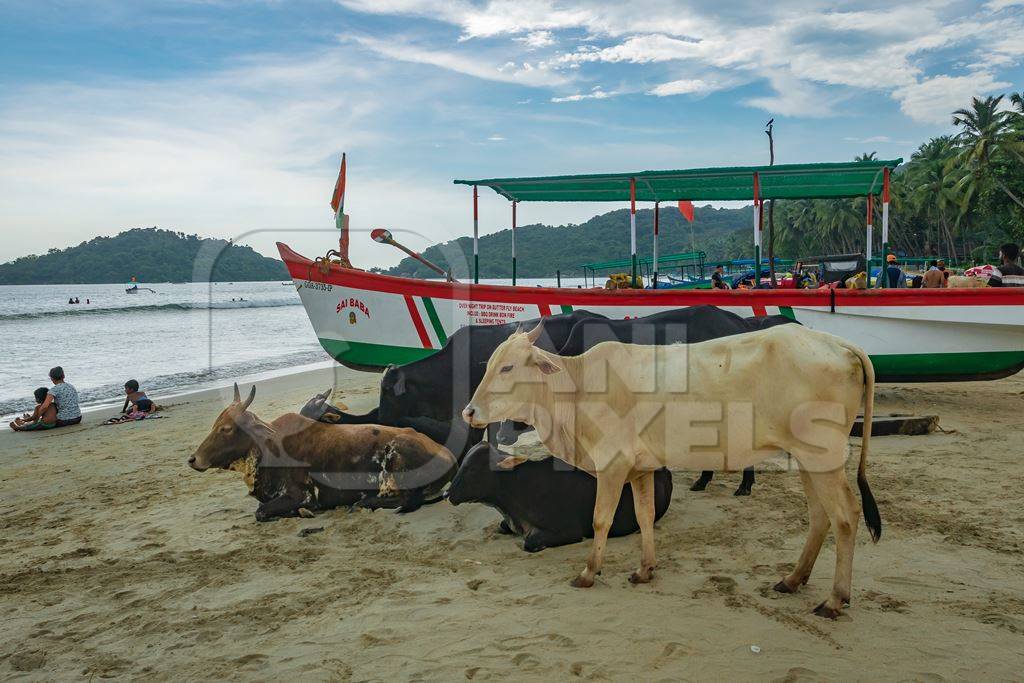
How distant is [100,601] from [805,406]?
14.6ft

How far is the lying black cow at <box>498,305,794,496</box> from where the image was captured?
661cm

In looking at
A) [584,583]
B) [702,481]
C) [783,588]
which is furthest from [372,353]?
[783,588]

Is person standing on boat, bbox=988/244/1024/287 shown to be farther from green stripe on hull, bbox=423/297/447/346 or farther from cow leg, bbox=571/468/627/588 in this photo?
cow leg, bbox=571/468/627/588

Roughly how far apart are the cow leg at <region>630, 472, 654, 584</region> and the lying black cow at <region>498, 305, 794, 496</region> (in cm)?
212

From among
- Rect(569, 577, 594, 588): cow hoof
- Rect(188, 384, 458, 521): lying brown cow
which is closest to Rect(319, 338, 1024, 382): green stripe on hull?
Rect(188, 384, 458, 521): lying brown cow

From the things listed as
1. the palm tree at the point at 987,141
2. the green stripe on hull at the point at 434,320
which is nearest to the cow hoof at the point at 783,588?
the green stripe on hull at the point at 434,320

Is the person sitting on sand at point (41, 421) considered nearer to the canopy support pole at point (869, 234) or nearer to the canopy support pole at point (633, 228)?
the canopy support pole at point (633, 228)

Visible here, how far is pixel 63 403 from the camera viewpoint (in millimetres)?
11273

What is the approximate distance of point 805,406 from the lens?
385 cm

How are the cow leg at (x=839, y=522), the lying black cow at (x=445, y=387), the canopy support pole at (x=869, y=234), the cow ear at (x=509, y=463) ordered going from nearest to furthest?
1. the cow leg at (x=839, y=522)
2. the cow ear at (x=509, y=463)
3. the lying black cow at (x=445, y=387)
4. the canopy support pole at (x=869, y=234)

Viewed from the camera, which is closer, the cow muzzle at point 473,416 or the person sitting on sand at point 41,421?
the cow muzzle at point 473,416

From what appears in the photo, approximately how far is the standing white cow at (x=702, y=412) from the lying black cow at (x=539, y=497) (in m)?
0.66

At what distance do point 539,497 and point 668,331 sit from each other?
2.71 meters

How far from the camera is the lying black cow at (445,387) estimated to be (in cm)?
698
